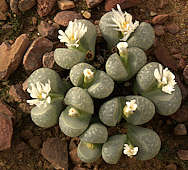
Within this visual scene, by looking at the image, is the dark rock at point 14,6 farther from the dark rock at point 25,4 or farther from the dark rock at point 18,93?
the dark rock at point 18,93

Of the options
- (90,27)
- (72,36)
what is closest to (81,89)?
(72,36)

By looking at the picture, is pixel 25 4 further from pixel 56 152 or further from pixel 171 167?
pixel 171 167

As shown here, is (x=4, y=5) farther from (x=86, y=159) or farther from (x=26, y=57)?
(x=86, y=159)

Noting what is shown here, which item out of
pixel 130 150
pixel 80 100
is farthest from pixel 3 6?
pixel 130 150

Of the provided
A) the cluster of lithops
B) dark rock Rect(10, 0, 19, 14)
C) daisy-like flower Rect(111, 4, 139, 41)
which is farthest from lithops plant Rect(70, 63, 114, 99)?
dark rock Rect(10, 0, 19, 14)

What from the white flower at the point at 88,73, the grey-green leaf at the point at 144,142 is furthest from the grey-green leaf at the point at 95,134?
the white flower at the point at 88,73

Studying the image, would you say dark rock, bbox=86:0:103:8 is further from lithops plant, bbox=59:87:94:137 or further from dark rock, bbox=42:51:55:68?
lithops plant, bbox=59:87:94:137

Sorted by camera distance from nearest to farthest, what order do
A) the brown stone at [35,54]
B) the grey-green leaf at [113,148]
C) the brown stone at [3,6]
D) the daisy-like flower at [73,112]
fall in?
the daisy-like flower at [73,112] < the grey-green leaf at [113,148] < the brown stone at [35,54] < the brown stone at [3,6]
